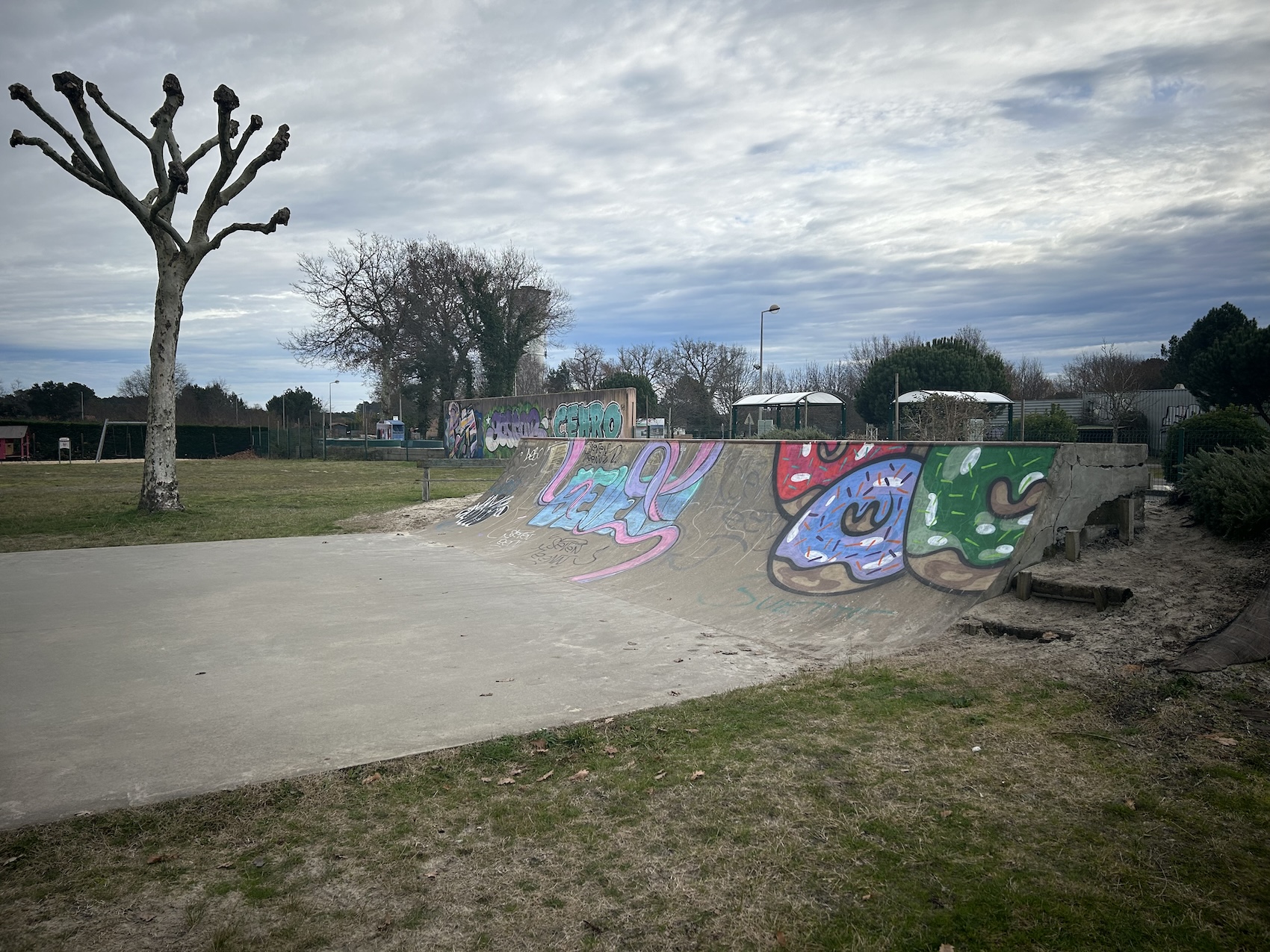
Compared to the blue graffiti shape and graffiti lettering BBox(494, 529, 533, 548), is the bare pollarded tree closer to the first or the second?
graffiti lettering BBox(494, 529, 533, 548)

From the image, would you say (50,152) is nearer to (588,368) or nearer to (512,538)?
(512,538)

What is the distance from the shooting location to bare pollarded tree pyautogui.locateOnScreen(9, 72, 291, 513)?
49.5 ft

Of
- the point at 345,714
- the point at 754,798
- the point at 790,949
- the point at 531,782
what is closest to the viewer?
the point at 790,949

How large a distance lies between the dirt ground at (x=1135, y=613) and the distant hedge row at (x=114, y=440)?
4899 cm

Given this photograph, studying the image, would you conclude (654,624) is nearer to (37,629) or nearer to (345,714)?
(345,714)

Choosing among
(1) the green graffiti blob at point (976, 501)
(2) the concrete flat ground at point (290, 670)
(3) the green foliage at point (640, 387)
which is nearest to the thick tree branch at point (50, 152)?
(2) the concrete flat ground at point (290, 670)

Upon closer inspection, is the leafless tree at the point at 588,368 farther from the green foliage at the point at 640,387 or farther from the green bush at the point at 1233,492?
the green bush at the point at 1233,492

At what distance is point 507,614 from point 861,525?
3.66 m

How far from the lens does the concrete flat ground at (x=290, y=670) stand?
4.13 metres

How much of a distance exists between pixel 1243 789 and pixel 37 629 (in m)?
8.63

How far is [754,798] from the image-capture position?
359 centimetres

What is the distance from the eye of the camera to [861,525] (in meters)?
8.13

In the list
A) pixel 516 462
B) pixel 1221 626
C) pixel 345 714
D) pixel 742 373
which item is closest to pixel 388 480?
pixel 516 462

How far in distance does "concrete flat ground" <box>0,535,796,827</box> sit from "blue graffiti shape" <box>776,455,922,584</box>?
1688mm
